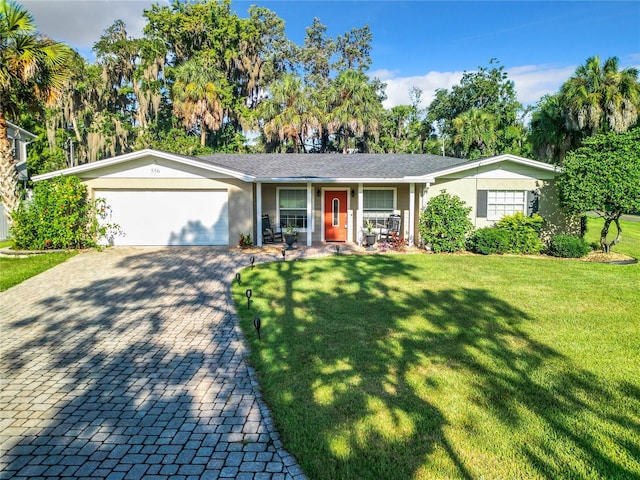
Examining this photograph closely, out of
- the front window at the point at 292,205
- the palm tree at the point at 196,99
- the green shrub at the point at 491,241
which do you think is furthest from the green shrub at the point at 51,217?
the palm tree at the point at 196,99

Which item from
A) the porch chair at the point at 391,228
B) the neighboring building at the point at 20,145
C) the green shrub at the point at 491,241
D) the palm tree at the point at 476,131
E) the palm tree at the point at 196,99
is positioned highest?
the palm tree at the point at 196,99

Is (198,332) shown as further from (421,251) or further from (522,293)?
(421,251)

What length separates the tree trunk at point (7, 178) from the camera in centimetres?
1273

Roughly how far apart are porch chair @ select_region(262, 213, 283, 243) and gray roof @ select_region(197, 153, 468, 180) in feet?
5.73

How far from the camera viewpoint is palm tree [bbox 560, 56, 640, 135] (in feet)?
48.9

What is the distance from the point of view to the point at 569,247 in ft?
39.8

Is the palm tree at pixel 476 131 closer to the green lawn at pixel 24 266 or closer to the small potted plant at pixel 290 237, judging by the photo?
the small potted plant at pixel 290 237

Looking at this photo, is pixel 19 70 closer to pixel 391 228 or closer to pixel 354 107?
pixel 391 228

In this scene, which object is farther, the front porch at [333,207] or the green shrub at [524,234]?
the front porch at [333,207]

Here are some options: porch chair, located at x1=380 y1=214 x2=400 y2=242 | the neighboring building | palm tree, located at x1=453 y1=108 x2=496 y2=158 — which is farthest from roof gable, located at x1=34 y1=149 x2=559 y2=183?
the neighboring building

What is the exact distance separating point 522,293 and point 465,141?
21.8 meters

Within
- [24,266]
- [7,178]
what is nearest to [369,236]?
[24,266]

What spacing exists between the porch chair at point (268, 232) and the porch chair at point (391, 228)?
3.98m

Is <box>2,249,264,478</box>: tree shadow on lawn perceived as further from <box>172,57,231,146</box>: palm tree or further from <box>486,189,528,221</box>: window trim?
<box>172,57,231,146</box>: palm tree
